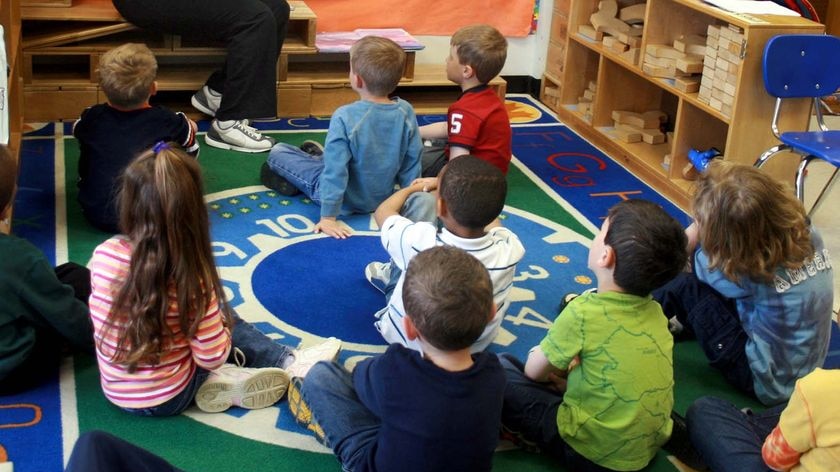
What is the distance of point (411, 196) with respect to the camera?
3559mm

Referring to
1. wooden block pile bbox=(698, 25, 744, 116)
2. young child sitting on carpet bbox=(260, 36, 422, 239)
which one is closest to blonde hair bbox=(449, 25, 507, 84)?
young child sitting on carpet bbox=(260, 36, 422, 239)

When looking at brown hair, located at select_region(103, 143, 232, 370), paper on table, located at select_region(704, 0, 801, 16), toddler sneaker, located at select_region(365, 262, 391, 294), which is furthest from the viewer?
paper on table, located at select_region(704, 0, 801, 16)

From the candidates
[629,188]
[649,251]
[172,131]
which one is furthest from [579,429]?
[629,188]

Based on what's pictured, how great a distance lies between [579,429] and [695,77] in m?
2.55

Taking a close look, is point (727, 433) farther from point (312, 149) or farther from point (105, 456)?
point (312, 149)

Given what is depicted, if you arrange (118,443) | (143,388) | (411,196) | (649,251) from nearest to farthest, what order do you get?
(118,443) < (649,251) < (143,388) < (411,196)

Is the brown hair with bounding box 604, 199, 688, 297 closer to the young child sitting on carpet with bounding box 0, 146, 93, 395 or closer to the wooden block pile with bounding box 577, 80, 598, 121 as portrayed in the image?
the young child sitting on carpet with bounding box 0, 146, 93, 395

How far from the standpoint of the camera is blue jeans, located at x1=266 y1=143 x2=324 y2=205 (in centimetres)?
396

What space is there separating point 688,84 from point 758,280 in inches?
75.2

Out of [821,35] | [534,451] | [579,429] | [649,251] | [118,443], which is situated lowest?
[534,451]

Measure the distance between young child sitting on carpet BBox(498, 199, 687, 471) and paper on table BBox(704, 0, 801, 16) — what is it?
2.11 meters

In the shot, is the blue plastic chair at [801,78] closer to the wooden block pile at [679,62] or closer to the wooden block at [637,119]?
the wooden block pile at [679,62]

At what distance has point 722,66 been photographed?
4172mm

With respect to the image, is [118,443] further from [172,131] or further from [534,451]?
[172,131]
